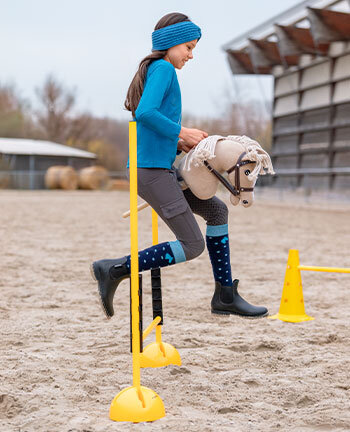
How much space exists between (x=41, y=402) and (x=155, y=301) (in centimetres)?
67

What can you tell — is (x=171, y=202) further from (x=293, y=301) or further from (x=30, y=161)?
(x=30, y=161)

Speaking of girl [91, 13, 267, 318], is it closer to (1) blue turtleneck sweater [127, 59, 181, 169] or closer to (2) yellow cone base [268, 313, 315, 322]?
(1) blue turtleneck sweater [127, 59, 181, 169]

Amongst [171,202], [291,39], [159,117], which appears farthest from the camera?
[291,39]

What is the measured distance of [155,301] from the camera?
108 inches

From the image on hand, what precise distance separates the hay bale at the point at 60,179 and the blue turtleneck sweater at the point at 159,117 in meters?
25.6

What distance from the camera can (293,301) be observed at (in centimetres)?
397

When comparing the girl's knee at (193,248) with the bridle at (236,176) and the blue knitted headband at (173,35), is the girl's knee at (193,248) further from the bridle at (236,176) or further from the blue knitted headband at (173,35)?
the blue knitted headband at (173,35)

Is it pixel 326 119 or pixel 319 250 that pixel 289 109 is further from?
pixel 319 250

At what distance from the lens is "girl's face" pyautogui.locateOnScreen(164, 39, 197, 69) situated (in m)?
2.67

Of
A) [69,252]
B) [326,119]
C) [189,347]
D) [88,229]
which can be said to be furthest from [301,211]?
[189,347]

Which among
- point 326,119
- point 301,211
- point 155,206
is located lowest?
point 301,211

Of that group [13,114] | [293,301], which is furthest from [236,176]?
[13,114]

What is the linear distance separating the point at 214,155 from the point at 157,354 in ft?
3.38

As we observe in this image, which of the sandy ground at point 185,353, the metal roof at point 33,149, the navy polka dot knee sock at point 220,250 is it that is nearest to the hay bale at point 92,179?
the metal roof at point 33,149
